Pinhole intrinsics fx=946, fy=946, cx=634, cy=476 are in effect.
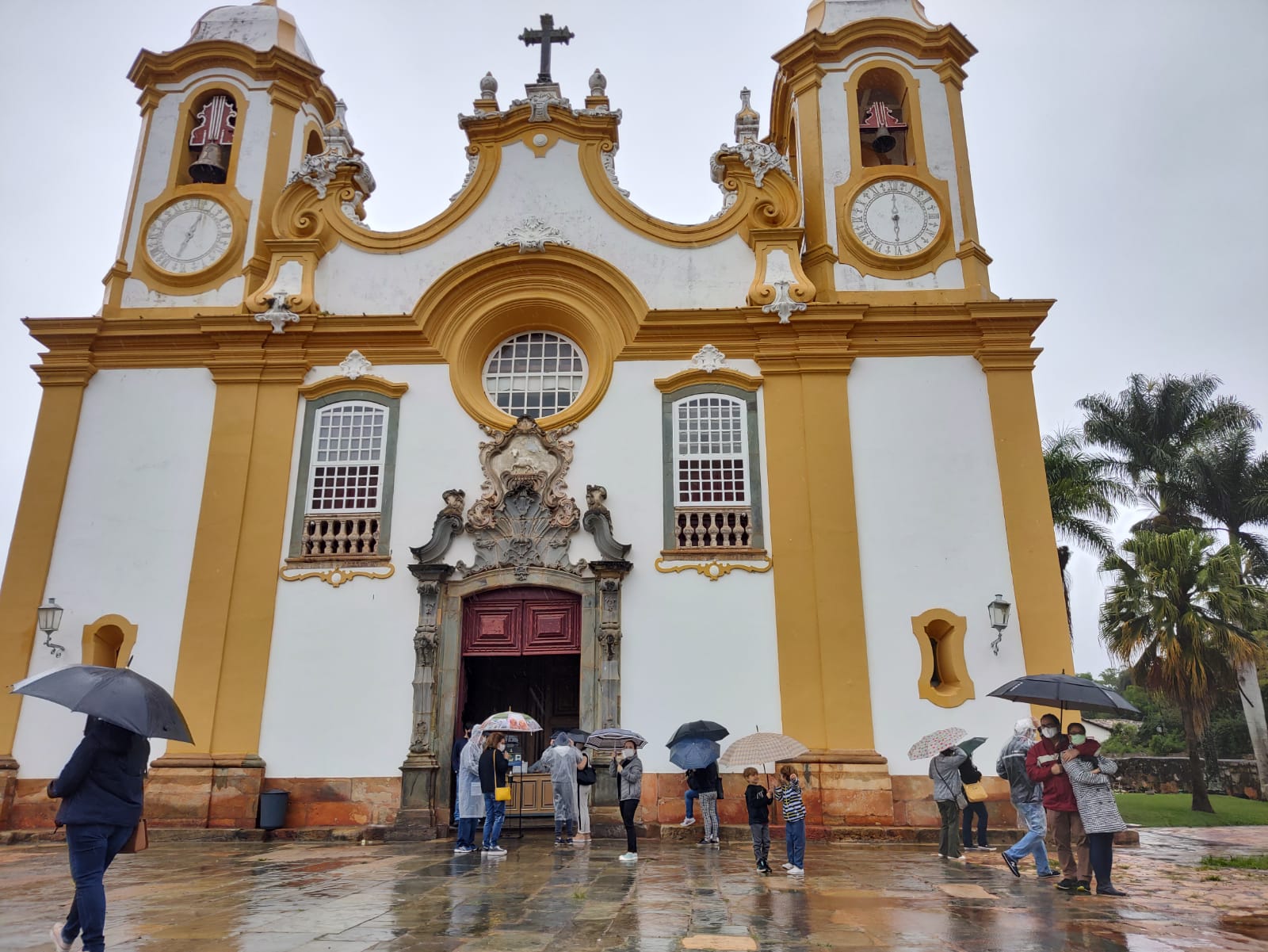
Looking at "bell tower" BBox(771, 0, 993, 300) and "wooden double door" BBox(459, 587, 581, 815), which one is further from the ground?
"bell tower" BBox(771, 0, 993, 300)

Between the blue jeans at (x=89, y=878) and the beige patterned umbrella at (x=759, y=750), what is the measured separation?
20.4ft

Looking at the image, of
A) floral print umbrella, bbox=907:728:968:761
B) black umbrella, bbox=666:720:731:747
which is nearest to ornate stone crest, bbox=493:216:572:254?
black umbrella, bbox=666:720:731:747

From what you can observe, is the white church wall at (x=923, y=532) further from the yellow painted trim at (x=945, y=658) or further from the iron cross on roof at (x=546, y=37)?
the iron cross on roof at (x=546, y=37)

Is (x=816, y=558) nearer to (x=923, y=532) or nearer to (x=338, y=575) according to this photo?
(x=923, y=532)

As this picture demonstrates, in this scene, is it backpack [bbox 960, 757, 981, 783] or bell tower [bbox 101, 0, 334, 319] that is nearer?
backpack [bbox 960, 757, 981, 783]

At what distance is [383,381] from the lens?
580 inches

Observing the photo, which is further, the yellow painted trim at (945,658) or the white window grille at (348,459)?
the white window grille at (348,459)

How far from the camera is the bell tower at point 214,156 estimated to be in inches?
623

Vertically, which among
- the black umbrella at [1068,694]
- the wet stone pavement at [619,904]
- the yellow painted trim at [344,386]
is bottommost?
the wet stone pavement at [619,904]

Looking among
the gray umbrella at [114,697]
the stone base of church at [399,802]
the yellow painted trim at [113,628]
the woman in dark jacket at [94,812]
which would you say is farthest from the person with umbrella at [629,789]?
the yellow painted trim at [113,628]

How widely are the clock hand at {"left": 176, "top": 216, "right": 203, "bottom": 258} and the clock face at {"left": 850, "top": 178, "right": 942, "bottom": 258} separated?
1107 cm

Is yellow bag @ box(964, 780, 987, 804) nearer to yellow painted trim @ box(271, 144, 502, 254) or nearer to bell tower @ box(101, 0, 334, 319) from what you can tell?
yellow painted trim @ box(271, 144, 502, 254)

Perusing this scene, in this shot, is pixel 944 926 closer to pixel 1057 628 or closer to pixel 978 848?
pixel 978 848

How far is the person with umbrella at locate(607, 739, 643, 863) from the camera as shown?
1024 centimetres
